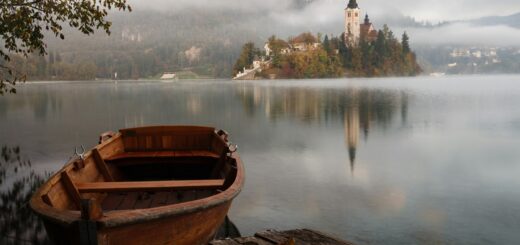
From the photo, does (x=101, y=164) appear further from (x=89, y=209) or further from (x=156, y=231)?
(x=89, y=209)

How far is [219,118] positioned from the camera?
45.5 m

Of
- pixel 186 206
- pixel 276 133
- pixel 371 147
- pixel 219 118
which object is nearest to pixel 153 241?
pixel 186 206

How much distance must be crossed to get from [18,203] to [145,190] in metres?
7.08

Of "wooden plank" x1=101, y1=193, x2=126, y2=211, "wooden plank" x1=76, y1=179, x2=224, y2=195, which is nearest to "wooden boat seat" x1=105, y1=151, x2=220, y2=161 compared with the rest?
"wooden plank" x1=101, y1=193, x2=126, y2=211

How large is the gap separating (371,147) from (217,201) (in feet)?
66.0

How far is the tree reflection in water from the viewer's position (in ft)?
38.2

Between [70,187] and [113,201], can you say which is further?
[113,201]

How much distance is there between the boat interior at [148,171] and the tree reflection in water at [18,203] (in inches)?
86.1

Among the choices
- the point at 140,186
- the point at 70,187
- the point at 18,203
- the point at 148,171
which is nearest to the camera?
the point at 70,187

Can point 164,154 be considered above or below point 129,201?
above

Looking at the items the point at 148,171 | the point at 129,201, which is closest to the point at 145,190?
the point at 129,201

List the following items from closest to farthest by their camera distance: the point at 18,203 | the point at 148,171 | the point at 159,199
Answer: the point at 159,199
the point at 148,171
the point at 18,203

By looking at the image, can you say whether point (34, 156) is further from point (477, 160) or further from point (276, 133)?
point (477, 160)

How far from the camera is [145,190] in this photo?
9.69 metres
